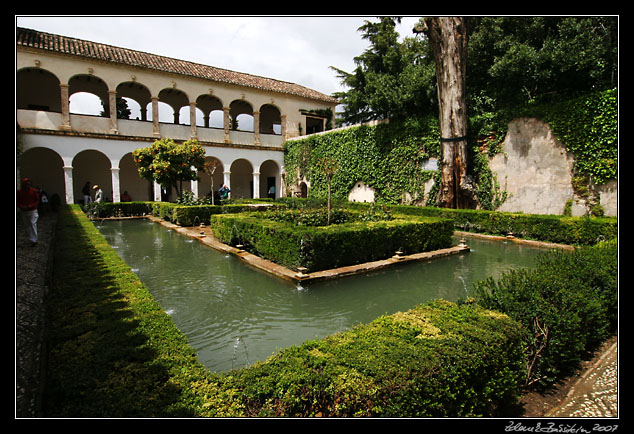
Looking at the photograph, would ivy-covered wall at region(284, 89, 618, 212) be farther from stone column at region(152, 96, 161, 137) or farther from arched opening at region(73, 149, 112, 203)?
arched opening at region(73, 149, 112, 203)

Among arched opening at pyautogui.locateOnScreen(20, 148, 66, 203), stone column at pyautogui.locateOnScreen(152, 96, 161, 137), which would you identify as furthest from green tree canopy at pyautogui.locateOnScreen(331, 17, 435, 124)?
arched opening at pyautogui.locateOnScreen(20, 148, 66, 203)

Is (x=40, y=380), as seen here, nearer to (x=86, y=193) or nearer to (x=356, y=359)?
(x=356, y=359)

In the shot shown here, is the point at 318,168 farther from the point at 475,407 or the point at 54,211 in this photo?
the point at 475,407

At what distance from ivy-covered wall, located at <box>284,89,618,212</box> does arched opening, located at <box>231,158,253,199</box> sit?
3.83 metres

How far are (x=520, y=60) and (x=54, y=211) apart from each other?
73.4 ft

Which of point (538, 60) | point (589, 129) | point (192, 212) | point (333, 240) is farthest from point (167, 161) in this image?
point (589, 129)

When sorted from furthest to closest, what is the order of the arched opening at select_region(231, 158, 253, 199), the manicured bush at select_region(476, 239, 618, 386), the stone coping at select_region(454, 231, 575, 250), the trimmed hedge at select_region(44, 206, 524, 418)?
1. the arched opening at select_region(231, 158, 253, 199)
2. the stone coping at select_region(454, 231, 575, 250)
3. the manicured bush at select_region(476, 239, 618, 386)
4. the trimmed hedge at select_region(44, 206, 524, 418)

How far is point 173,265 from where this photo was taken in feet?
23.0

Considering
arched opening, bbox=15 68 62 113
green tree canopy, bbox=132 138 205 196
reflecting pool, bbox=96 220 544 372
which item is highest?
arched opening, bbox=15 68 62 113

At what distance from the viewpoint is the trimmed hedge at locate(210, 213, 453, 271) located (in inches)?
245

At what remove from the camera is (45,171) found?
62.2 feet

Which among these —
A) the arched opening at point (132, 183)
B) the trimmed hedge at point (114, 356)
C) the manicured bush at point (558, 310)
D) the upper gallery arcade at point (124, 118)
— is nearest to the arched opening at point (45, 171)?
the upper gallery arcade at point (124, 118)

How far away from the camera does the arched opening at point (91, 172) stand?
797 inches

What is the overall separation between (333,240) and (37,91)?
2144 cm
